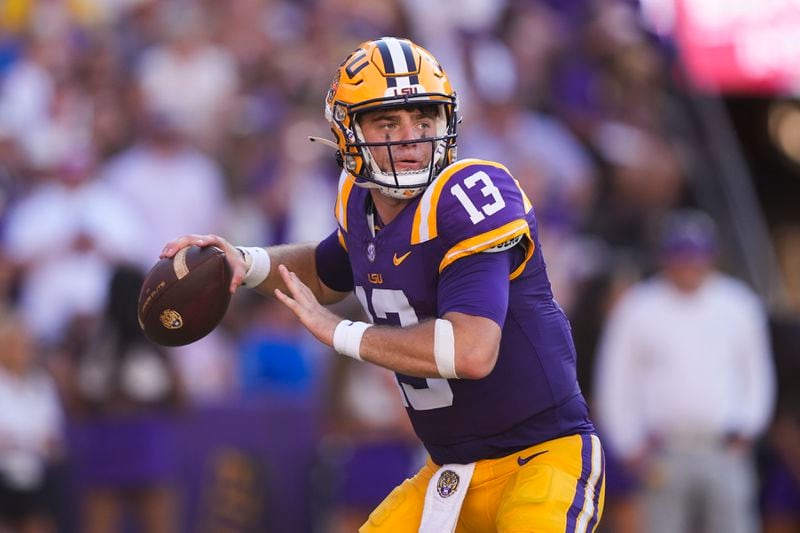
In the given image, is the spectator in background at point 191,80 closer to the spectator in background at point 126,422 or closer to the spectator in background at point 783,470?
the spectator in background at point 126,422

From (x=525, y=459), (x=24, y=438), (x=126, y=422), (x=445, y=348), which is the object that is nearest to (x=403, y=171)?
(x=445, y=348)

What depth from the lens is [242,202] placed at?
918 centimetres

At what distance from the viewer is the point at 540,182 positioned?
9.34m

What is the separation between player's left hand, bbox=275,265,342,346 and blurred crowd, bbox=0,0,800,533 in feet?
12.2

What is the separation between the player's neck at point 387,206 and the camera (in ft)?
14.9

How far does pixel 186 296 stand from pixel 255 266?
1.29ft

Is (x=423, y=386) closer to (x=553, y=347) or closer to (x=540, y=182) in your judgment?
(x=553, y=347)

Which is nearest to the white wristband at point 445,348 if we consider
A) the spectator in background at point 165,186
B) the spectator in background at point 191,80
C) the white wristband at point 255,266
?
the white wristband at point 255,266

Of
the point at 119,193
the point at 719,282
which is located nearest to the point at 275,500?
the point at 119,193

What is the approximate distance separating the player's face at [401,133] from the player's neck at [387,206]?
0.14 m

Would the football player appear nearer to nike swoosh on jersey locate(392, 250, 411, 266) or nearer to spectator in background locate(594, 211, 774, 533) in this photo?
nike swoosh on jersey locate(392, 250, 411, 266)

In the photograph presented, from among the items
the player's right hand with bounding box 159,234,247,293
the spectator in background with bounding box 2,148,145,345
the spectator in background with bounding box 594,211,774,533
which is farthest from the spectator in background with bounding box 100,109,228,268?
the player's right hand with bounding box 159,234,247,293

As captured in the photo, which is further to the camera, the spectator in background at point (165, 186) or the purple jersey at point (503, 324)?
the spectator in background at point (165, 186)

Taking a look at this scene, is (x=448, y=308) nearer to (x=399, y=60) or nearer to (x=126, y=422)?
(x=399, y=60)
